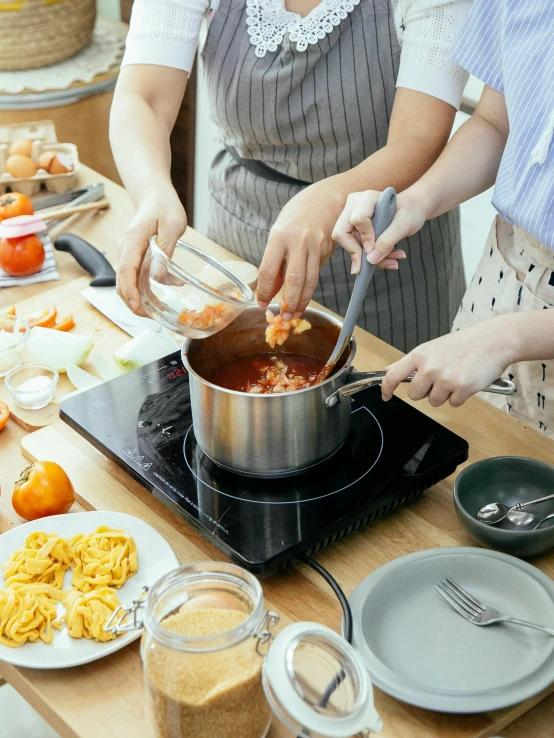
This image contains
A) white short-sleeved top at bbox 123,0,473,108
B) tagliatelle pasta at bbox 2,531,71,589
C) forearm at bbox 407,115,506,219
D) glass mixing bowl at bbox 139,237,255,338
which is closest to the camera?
tagliatelle pasta at bbox 2,531,71,589

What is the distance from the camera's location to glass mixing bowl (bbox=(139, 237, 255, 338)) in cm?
110

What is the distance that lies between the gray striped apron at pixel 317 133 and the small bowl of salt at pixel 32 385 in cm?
64

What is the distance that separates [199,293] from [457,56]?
0.61 meters

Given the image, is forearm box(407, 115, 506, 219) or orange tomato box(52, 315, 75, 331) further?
orange tomato box(52, 315, 75, 331)

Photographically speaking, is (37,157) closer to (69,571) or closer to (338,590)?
(69,571)

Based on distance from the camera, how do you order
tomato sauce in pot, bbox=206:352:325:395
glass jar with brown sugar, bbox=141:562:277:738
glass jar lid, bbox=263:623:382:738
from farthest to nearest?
tomato sauce in pot, bbox=206:352:325:395 → glass jar with brown sugar, bbox=141:562:277:738 → glass jar lid, bbox=263:623:382:738

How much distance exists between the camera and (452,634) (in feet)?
3.11

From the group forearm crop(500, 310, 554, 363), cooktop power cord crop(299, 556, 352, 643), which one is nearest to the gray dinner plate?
cooktop power cord crop(299, 556, 352, 643)

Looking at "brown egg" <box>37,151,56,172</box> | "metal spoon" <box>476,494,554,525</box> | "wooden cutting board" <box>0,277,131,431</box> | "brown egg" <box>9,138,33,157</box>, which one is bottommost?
"wooden cutting board" <box>0,277,131,431</box>

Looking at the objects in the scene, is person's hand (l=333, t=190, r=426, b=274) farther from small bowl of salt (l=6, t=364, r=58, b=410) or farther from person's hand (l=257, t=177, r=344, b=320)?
small bowl of salt (l=6, t=364, r=58, b=410)

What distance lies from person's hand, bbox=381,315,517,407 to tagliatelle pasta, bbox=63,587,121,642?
1.38ft

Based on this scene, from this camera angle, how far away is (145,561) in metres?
1.04

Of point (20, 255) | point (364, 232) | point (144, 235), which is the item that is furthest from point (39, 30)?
point (364, 232)

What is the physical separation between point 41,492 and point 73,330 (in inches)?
21.1
